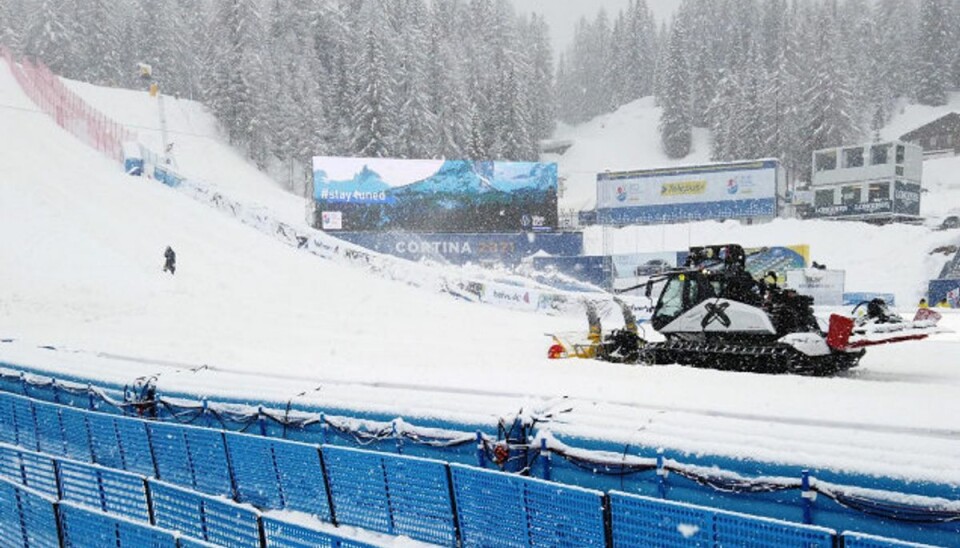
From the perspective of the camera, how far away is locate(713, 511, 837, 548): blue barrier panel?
4.98m

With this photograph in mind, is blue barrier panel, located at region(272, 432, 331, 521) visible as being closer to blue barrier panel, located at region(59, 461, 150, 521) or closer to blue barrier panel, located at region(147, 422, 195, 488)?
blue barrier panel, located at region(59, 461, 150, 521)

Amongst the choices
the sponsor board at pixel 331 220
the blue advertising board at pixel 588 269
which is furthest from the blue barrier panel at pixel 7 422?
the sponsor board at pixel 331 220

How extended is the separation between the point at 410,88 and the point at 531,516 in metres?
61.5

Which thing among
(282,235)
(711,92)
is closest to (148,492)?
(282,235)

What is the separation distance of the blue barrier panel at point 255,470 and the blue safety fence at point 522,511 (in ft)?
9.08

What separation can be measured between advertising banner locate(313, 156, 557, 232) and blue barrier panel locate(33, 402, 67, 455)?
26733mm

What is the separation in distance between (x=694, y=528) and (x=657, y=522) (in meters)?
0.34

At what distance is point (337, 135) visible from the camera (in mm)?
64438

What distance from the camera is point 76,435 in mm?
10727

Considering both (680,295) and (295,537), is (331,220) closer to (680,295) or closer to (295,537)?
(680,295)

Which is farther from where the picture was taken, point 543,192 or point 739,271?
point 543,192

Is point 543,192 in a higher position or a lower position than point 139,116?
lower

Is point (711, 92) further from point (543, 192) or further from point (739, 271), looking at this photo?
point (739, 271)

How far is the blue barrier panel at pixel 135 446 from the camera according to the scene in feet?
31.8
